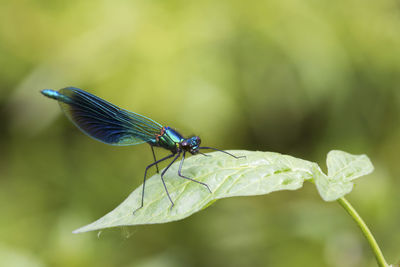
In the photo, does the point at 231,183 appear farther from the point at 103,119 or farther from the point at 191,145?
the point at 103,119

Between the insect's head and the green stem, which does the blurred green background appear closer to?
the insect's head

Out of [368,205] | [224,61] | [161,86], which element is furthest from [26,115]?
[368,205]

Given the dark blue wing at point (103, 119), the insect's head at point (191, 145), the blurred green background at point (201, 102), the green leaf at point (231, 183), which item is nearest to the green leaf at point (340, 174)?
the green leaf at point (231, 183)

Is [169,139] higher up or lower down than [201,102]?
lower down

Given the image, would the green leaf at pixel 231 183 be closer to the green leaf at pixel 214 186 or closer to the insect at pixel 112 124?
the green leaf at pixel 214 186

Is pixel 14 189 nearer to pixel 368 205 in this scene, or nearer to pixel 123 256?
pixel 123 256

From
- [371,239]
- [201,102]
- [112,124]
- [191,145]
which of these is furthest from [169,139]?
[201,102]
